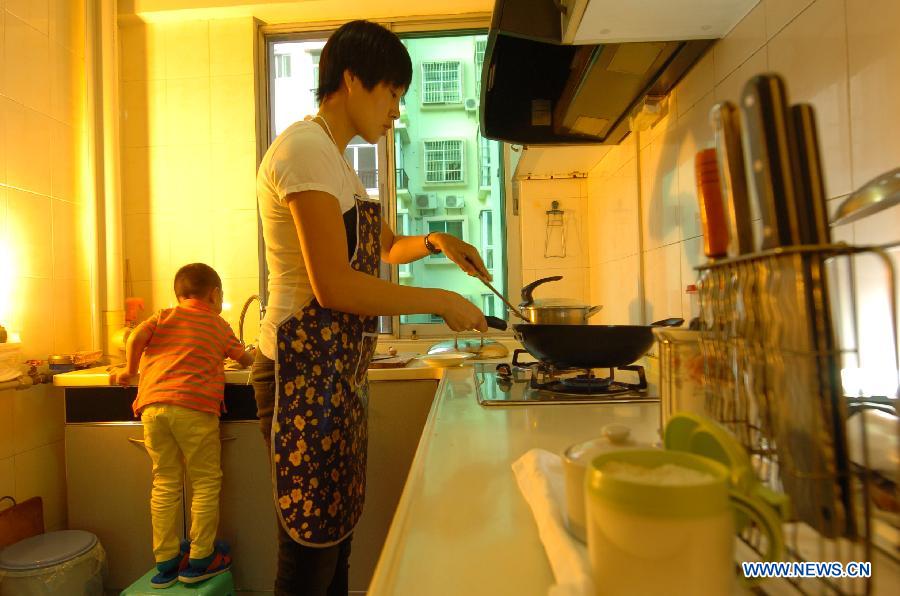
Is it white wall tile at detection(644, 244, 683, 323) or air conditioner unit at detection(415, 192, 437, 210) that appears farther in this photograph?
air conditioner unit at detection(415, 192, 437, 210)

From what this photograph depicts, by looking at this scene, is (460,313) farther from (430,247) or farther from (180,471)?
(180,471)

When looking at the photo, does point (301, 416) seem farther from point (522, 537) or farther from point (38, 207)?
point (38, 207)

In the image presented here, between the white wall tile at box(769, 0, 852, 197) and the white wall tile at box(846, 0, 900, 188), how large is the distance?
17mm

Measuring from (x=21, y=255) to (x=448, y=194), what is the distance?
5.89 ft

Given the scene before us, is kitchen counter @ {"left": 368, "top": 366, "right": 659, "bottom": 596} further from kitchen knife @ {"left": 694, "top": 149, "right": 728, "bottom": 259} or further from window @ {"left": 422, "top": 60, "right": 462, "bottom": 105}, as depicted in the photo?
window @ {"left": 422, "top": 60, "right": 462, "bottom": 105}

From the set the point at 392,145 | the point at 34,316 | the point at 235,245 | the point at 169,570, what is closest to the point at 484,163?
the point at 392,145

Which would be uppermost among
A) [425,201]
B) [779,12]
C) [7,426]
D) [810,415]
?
[425,201]

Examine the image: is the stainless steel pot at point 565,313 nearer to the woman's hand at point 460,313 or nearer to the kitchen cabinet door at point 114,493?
the woman's hand at point 460,313

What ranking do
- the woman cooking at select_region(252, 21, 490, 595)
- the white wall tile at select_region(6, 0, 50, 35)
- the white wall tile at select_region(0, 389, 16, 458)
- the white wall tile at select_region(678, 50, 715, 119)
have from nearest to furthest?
1. the woman cooking at select_region(252, 21, 490, 595)
2. the white wall tile at select_region(678, 50, 715, 119)
3. the white wall tile at select_region(0, 389, 16, 458)
4. the white wall tile at select_region(6, 0, 50, 35)

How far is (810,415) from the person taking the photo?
0.30 meters

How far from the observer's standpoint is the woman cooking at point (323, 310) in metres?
0.89

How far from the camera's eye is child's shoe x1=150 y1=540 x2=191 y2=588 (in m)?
1.57

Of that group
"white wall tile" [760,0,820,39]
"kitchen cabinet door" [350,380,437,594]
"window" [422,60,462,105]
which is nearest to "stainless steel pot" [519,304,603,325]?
"kitchen cabinet door" [350,380,437,594]

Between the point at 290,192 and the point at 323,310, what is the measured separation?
0.22m
